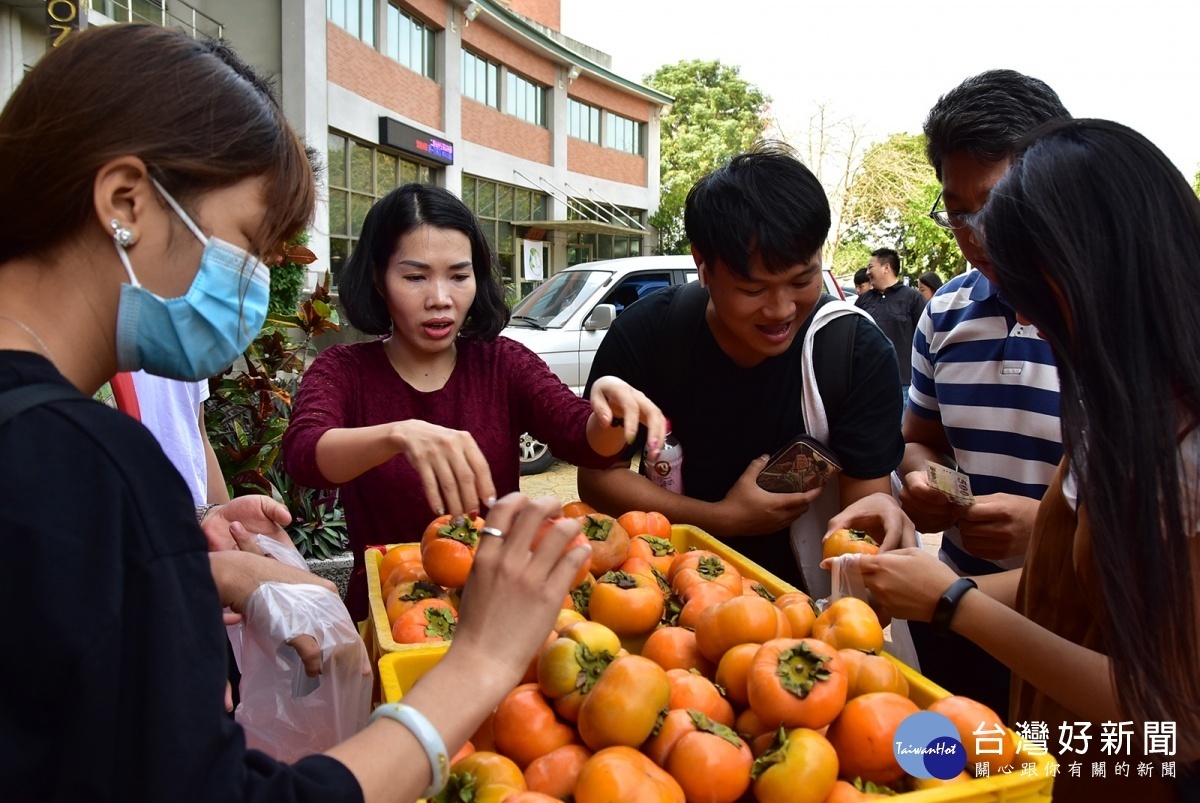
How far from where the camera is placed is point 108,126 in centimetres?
102

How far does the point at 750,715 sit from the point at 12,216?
4.21 ft

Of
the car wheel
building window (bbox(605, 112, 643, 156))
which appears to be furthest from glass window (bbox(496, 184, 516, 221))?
the car wheel

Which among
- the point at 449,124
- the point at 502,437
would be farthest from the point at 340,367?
the point at 449,124

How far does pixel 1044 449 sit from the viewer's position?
2133mm

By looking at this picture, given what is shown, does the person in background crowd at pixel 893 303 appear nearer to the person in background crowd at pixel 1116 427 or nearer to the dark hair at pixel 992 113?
the dark hair at pixel 992 113

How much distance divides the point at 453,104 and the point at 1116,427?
19270mm

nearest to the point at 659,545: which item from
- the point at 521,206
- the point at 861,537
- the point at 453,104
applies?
the point at 861,537

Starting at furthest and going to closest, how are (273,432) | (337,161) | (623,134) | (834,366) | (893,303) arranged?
(623,134), (337,161), (893,303), (273,432), (834,366)

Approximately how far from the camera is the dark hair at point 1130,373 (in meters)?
1.19

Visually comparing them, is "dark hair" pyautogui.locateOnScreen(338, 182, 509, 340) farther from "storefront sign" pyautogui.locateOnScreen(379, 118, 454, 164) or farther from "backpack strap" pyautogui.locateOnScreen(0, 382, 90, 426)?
"storefront sign" pyautogui.locateOnScreen(379, 118, 454, 164)

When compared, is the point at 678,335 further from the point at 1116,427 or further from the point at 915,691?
the point at 1116,427

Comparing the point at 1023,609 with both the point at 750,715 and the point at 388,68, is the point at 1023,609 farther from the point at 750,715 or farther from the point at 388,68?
the point at 388,68


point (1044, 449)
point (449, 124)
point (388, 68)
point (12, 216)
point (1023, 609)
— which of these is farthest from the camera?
point (449, 124)

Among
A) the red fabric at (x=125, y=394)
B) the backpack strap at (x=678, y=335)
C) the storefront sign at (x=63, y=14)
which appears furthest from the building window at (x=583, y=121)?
the red fabric at (x=125, y=394)
